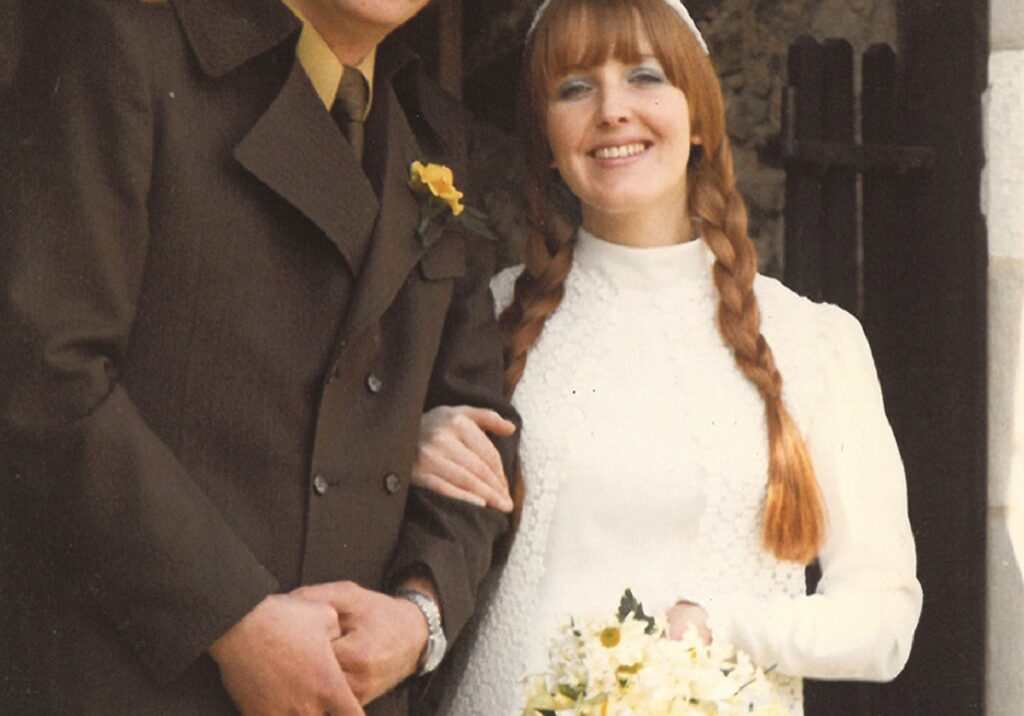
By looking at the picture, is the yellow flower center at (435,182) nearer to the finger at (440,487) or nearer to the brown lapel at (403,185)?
the brown lapel at (403,185)

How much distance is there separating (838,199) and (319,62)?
62.5 inches

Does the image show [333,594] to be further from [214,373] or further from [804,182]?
[804,182]

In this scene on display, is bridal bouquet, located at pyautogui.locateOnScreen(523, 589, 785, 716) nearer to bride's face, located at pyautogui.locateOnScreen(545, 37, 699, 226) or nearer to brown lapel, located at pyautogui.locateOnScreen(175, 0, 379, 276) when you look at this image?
brown lapel, located at pyautogui.locateOnScreen(175, 0, 379, 276)

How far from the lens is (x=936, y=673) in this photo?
352 centimetres

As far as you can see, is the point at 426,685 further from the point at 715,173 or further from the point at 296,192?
the point at 715,173

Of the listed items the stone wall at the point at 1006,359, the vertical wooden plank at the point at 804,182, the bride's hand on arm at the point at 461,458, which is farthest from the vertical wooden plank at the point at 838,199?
the bride's hand on arm at the point at 461,458

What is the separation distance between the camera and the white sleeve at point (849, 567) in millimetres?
2885

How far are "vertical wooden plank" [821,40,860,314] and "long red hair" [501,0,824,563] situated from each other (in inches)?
22.9

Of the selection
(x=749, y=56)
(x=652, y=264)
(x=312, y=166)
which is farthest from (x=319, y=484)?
(x=749, y=56)

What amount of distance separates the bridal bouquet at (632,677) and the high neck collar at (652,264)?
0.91 metres

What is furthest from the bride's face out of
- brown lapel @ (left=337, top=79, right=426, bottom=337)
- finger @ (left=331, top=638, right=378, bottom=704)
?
finger @ (left=331, top=638, right=378, bottom=704)

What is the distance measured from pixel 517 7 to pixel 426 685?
2.37m

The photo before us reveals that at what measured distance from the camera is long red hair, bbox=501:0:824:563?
9.64 feet

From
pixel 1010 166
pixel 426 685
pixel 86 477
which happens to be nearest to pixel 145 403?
pixel 86 477
